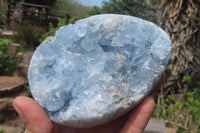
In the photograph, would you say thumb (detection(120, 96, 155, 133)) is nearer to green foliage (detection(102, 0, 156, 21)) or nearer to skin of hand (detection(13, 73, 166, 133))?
skin of hand (detection(13, 73, 166, 133))

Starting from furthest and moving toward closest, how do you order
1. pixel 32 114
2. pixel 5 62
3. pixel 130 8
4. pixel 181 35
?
1. pixel 130 8
2. pixel 5 62
3. pixel 181 35
4. pixel 32 114

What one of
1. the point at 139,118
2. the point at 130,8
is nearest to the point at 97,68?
the point at 139,118

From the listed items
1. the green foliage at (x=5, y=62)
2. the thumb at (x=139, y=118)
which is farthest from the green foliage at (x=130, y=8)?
the thumb at (x=139, y=118)

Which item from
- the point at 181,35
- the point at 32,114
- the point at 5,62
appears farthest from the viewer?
the point at 5,62

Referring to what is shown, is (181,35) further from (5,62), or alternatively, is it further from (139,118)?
(5,62)

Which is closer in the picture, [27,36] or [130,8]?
[130,8]
